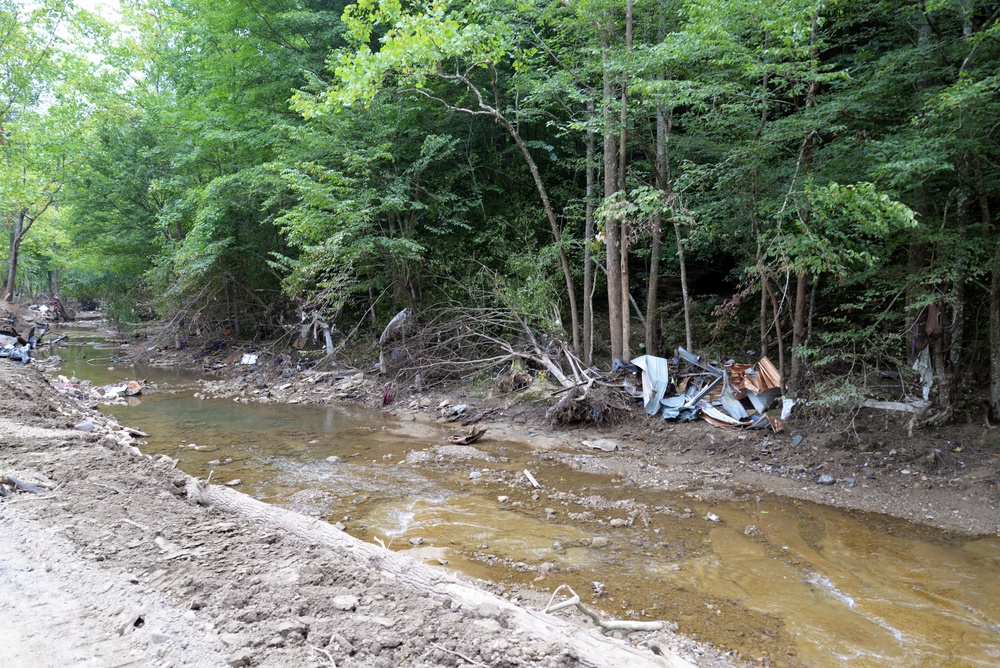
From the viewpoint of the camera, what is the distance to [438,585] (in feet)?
11.0

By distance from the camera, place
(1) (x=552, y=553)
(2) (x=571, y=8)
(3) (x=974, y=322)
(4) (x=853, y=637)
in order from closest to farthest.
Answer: (4) (x=853, y=637)
(1) (x=552, y=553)
(3) (x=974, y=322)
(2) (x=571, y=8)

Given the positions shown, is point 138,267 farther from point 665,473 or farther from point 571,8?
point 665,473

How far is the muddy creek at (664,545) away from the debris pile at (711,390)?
1.70m

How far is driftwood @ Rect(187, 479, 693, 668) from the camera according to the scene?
2691mm

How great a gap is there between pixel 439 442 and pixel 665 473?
11.8 feet

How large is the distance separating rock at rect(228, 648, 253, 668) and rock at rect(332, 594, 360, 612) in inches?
20.6

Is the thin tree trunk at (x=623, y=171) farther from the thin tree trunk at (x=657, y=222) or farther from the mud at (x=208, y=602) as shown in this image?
the mud at (x=208, y=602)

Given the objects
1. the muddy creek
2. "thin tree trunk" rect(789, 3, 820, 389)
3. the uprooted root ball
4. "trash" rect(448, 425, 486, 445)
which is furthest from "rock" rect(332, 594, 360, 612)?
the uprooted root ball

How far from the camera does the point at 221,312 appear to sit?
18.7m

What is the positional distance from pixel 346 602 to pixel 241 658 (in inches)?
24.3

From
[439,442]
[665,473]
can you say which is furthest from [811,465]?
[439,442]

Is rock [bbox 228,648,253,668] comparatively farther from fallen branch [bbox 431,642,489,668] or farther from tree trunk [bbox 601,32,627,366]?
tree trunk [bbox 601,32,627,366]

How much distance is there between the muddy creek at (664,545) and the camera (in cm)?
394

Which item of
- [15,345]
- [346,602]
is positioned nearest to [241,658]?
[346,602]
